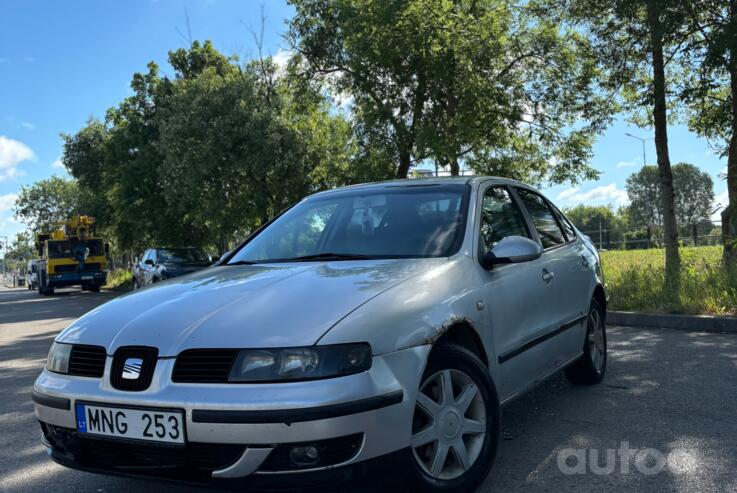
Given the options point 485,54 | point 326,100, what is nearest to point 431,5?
point 485,54

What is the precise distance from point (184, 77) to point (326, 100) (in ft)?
34.2

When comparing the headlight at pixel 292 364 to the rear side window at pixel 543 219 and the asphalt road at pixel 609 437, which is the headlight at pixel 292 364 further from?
the rear side window at pixel 543 219

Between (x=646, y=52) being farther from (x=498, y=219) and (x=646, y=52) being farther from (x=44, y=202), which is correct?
(x=44, y=202)

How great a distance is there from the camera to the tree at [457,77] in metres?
13.6

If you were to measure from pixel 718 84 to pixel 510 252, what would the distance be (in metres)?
9.67

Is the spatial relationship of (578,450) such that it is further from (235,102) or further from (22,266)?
(22,266)

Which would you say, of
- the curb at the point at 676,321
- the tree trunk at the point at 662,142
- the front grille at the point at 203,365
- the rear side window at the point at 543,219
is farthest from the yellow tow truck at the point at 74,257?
the front grille at the point at 203,365

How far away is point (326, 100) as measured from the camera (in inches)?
717

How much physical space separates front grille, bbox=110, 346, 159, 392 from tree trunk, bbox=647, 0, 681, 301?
30.2 ft

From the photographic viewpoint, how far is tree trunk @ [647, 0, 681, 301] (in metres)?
10.1

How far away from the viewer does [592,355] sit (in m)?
5.09

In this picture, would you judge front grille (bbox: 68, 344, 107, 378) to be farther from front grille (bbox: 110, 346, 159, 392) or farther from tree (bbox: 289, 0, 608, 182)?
tree (bbox: 289, 0, 608, 182)

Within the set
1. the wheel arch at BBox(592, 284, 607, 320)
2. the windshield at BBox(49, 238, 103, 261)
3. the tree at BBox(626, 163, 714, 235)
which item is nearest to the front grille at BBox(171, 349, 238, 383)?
the wheel arch at BBox(592, 284, 607, 320)

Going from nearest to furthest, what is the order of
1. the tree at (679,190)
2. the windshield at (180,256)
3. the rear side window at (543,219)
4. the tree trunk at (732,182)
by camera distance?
the rear side window at (543,219) → the tree trunk at (732,182) → the windshield at (180,256) → the tree at (679,190)
